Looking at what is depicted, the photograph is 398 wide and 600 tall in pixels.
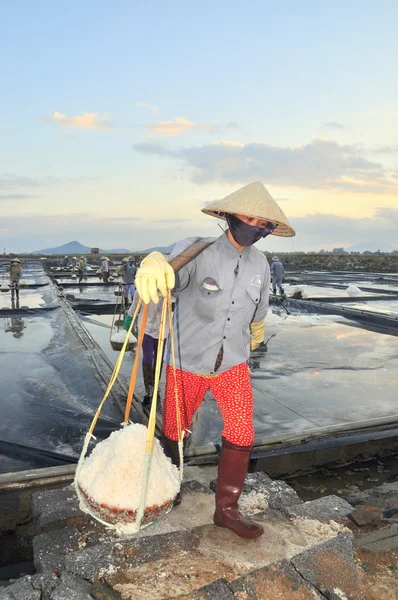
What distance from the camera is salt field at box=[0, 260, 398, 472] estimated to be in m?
4.11

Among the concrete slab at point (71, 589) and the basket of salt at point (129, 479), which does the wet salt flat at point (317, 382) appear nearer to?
the basket of salt at point (129, 479)

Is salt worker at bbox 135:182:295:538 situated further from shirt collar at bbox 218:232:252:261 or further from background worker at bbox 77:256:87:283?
background worker at bbox 77:256:87:283

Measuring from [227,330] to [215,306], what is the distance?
159 millimetres

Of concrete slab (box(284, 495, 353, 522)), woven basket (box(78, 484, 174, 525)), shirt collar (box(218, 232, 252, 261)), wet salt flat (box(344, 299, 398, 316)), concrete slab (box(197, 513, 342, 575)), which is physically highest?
shirt collar (box(218, 232, 252, 261))

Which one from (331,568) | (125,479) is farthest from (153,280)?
(331,568)

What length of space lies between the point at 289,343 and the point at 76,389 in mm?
4968

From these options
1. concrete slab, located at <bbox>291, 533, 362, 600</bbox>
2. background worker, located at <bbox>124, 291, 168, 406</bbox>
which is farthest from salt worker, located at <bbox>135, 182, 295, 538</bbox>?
background worker, located at <bbox>124, 291, 168, 406</bbox>

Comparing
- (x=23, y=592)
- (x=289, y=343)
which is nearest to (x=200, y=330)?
(x=23, y=592)

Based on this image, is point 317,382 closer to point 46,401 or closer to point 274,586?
point 46,401

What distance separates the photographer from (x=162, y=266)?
6.73 ft

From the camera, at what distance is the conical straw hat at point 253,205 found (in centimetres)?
230

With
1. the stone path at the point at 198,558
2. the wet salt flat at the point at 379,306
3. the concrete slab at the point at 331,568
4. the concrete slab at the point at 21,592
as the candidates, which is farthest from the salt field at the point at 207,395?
the wet salt flat at the point at 379,306

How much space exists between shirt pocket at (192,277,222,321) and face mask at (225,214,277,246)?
0.29m

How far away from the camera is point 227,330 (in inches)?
96.4
